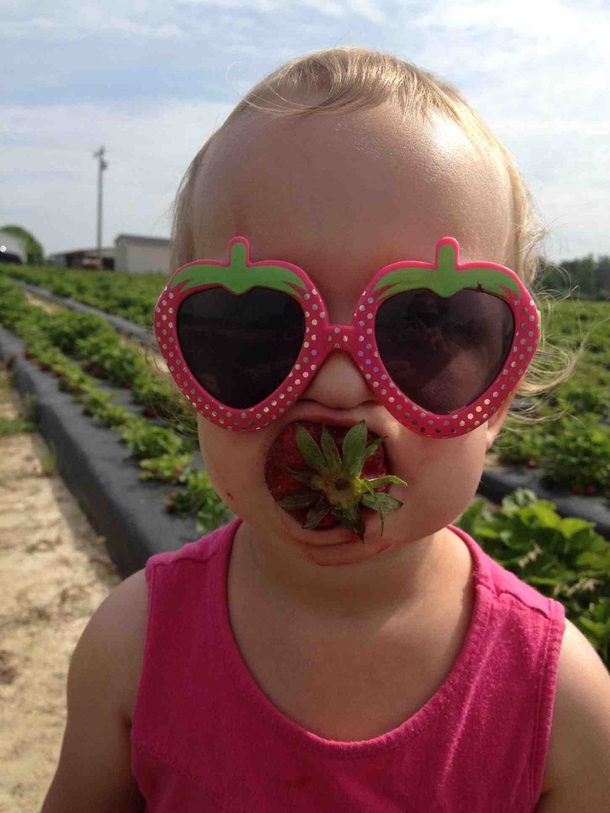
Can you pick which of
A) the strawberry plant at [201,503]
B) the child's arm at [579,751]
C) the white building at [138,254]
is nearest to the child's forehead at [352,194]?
the child's arm at [579,751]

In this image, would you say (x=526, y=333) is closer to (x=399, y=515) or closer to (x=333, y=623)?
(x=399, y=515)

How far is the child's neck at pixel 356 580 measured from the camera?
120 centimetres

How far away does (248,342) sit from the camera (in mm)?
1068

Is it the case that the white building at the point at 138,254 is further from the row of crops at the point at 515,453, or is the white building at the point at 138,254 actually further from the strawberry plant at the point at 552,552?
the strawberry plant at the point at 552,552

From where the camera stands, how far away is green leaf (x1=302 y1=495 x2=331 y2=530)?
0.95 meters

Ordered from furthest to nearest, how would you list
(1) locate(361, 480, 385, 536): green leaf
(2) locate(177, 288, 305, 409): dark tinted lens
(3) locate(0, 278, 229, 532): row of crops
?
(3) locate(0, 278, 229, 532): row of crops, (2) locate(177, 288, 305, 409): dark tinted lens, (1) locate(361, 480, 385, 536): green leaf

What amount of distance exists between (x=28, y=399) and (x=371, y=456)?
6.89 m

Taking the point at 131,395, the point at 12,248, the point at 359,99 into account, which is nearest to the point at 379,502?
the point at 359,99

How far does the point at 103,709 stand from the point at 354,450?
0.82m

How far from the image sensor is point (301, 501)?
0.98m

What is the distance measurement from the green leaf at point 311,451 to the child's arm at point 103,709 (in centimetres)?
64

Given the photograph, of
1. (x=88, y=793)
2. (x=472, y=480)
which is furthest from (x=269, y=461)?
(x=88, y=793)

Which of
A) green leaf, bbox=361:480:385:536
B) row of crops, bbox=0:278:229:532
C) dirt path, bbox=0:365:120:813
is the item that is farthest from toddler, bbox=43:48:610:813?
dirt path, bbox=0:365:120:813

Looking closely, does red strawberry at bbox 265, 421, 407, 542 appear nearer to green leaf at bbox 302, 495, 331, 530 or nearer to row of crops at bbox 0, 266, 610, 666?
green leaf at bbox 302, 495, 331, 530
